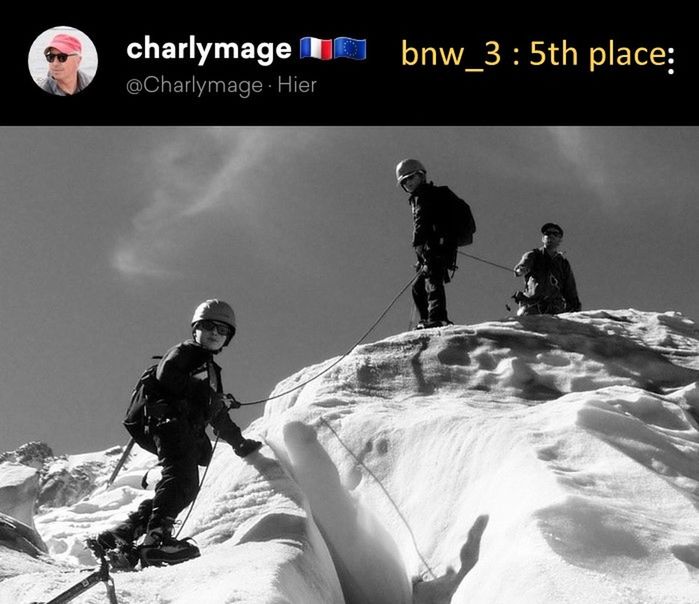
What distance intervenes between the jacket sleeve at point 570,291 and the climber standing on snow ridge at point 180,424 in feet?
19.1

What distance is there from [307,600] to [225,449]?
3437mm

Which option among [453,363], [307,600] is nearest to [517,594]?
[307,600]

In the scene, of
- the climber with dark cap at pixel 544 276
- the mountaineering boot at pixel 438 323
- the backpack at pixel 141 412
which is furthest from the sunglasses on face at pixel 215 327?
the climber with dark cap at pixel 544 276

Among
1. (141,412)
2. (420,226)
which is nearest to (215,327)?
(141,412)

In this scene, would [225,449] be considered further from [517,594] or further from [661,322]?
[661,322]

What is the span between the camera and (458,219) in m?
9.52

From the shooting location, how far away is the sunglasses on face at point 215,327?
661cm

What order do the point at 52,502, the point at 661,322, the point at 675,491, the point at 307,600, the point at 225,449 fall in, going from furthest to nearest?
the point at 52,502 < the point at 661,322 < the point at 225,449 < the point at 675,491 < the point at 307,600

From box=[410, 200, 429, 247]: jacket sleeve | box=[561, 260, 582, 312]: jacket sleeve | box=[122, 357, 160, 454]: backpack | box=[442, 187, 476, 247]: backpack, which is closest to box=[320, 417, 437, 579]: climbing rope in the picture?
box=[122, 357, 160, 454]: backpack

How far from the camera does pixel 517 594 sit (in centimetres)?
432

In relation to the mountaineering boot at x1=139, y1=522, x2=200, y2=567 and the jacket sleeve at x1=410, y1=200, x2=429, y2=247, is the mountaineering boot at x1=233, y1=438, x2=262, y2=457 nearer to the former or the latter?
the mountaineering boot at x1=139, y1=522, x2=200, y2=567

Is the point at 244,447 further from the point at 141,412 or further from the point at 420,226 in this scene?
Result: the point at 420,226

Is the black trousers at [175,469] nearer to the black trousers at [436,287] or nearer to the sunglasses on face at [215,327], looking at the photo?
the sunglasses on face at [215,327]

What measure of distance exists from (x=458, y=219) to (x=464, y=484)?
4119 mm
